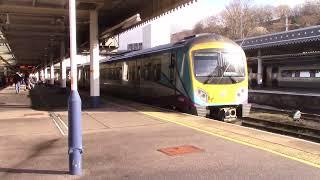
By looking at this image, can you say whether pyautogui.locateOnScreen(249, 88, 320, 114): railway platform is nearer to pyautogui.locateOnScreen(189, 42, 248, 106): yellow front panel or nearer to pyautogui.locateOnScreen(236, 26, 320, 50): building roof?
pyautogui.locateOnScreen(236, 26, 320, 50): building roof

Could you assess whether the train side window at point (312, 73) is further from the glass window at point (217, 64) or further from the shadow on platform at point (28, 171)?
the shadow on platform at point (28, 171)

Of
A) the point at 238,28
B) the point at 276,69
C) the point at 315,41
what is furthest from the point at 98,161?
the point at 238,28

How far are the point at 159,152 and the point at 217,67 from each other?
8.00m

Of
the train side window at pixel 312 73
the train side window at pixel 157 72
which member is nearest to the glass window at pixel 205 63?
the train side window at pixel 157 72

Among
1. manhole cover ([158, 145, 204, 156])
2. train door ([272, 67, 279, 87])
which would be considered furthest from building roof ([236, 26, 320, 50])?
manhole cover ([158, 145, 204, 156])

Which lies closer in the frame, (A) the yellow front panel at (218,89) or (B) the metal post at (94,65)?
(A) the yellow front panel at (218,89)

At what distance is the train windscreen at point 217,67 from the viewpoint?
16.1 m

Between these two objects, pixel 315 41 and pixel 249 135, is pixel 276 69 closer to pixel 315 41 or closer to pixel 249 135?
pixel 315 41

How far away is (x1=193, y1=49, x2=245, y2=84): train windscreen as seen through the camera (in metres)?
16.1

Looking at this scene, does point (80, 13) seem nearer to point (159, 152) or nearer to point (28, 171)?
point (159, 152)

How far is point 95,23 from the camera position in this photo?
20.3 m

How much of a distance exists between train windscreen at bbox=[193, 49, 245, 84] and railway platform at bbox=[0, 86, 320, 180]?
9.92 feet

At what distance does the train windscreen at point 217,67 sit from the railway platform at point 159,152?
302 cm

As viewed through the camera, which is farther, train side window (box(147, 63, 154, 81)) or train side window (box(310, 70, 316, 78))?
train side window (box(310, 70, 316, 78))
